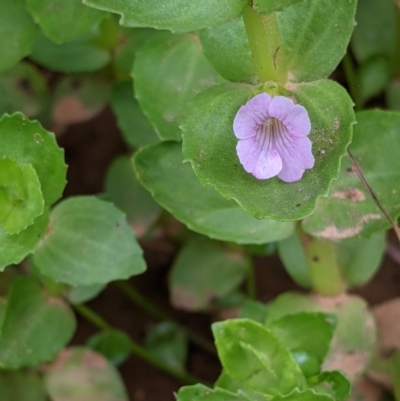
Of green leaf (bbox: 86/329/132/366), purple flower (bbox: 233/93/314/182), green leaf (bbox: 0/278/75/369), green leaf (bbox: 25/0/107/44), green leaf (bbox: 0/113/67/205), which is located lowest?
green leaf (bbox: 86/329/132/366)

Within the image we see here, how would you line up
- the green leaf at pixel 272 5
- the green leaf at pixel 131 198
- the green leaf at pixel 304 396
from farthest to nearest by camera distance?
the green leaf at pixel 131 198
the green leaf at pixel 304 396
the green leaf at pixel 272 5

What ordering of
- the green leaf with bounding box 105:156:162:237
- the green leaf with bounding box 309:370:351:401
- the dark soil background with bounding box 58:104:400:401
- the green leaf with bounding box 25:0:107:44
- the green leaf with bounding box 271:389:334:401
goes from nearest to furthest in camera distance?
the green leaf with bounding box 271:389:334:401
the green leaf with bounding box 309:370:351:401
the green leaf with bounding box 25:0:107:44
the green leaf with bounding box 105:156:162:237
the dark soil background with bounding box 58:104:400:401

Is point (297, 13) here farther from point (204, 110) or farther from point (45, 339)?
point (45, 339)

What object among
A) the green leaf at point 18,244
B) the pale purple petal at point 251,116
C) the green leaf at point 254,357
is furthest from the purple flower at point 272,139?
the green leaf at point 18,244

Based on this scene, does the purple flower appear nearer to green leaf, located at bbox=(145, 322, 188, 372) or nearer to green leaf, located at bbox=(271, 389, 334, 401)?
green leaf, located at bbox=(271, 389, 334, 401)

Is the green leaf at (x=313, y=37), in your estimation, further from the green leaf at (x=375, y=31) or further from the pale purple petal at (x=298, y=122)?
the green leaf at (x=375, y=31)

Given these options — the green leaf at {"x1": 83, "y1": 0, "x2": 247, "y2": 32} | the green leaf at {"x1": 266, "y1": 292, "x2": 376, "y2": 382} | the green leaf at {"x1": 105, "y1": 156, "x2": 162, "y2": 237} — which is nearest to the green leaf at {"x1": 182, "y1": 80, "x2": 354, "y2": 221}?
the green leaf at {"x1": 83, "y1": 0, "x2": 247, "y2": 32}
